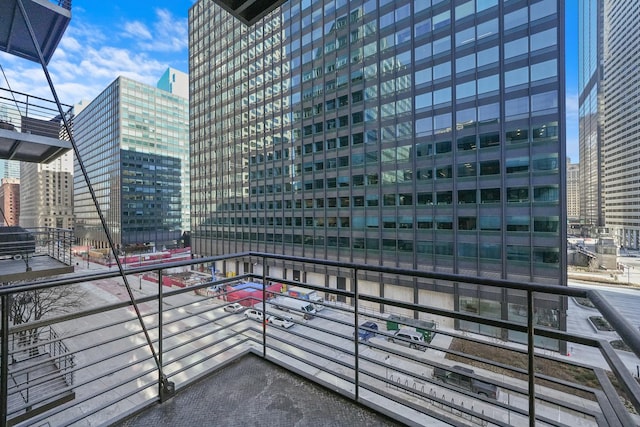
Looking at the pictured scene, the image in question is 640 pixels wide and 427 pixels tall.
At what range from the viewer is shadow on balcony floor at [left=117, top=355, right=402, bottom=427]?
241 centimetres

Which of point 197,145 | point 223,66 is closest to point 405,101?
point 223,66

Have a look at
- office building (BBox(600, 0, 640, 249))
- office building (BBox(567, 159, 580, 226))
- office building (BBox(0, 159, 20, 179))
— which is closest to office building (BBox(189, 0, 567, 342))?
office building (BBox(600, 0, 640, 249))

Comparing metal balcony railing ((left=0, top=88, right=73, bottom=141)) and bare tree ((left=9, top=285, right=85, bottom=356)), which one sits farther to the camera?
bare tree ((left=9, top=285, right=85, bottom=356))

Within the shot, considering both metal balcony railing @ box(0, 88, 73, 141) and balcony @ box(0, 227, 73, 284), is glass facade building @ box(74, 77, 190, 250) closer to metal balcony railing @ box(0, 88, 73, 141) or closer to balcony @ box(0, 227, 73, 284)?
balcony @ box(0, 227, 73, 284)

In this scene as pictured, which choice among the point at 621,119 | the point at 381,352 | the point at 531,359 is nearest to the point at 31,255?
the point at 531,359

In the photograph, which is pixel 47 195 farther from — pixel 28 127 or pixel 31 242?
pixel 31 242

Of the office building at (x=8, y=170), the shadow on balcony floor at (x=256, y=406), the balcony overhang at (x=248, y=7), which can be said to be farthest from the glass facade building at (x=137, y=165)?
the balcony overhang at (x=248, y=7)

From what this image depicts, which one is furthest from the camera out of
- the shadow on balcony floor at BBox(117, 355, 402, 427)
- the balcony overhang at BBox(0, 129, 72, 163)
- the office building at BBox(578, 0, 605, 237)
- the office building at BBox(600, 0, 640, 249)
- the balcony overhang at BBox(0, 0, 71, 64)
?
the office building at BBox(578, 0, 605, 237)

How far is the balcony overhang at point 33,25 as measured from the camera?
475 cm

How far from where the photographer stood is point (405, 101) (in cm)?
2248

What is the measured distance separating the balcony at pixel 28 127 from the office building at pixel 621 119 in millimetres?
71432

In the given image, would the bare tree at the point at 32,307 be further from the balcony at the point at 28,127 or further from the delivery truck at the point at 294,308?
the delivery truck at the point at 294,308

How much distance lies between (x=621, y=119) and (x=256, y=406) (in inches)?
3100

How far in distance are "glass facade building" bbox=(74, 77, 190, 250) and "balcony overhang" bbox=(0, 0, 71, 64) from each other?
58831mm
